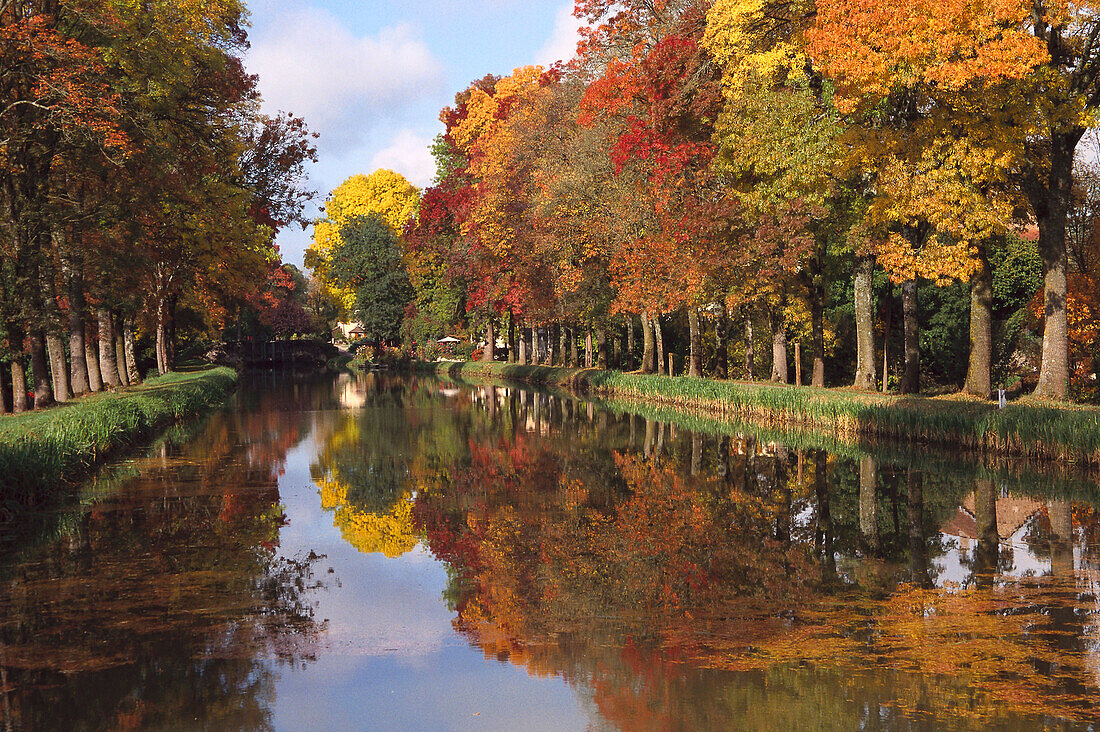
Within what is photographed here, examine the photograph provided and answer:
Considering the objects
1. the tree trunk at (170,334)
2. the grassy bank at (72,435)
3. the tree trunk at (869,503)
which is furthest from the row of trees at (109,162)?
the tree trunk at (869,503)

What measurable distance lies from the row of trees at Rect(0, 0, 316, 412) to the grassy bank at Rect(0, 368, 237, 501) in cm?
233

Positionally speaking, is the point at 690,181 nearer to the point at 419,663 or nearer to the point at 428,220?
the point at 419,663

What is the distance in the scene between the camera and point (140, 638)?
26.8 ft

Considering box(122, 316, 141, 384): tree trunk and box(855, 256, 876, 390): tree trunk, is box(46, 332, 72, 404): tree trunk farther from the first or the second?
box(855, 256, 876, 390): tree trunk

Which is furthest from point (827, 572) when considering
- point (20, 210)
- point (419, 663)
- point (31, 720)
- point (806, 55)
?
point (20, 210)

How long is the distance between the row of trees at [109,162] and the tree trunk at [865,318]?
17876mm

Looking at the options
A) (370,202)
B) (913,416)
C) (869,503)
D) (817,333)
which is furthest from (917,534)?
(370,202)

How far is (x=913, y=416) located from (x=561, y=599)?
13.5 metres

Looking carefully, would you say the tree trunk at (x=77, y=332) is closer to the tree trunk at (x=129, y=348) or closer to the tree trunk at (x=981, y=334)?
the tree trunk at (x=129, y=348)

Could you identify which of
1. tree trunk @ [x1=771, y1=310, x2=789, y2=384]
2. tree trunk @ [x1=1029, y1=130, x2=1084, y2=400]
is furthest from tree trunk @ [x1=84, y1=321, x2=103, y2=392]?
tree trunk @ [x1=1029, y1=130, x2=1084, y2=400]

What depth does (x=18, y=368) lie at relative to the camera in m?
22.6

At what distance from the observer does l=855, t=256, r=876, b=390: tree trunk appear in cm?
2559

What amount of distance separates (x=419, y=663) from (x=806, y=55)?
20.8m

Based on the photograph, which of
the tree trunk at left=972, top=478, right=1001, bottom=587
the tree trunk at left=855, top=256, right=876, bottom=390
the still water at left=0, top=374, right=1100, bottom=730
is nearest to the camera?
the still water at left=0, top=374, right=1100, bottom=730
